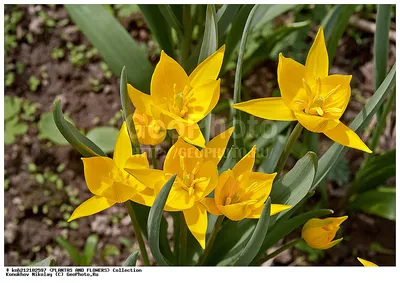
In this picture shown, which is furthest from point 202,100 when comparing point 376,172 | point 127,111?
point 376,172

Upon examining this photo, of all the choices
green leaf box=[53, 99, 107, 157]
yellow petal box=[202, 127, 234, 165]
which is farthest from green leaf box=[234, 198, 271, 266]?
green leaf box=[53, 99, 107, 157]

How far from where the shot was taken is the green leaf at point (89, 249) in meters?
1.63

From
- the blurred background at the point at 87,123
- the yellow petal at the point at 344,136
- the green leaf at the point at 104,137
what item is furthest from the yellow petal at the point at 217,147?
the green leaf at the point at 104,137

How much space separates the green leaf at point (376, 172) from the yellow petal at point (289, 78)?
572 mm

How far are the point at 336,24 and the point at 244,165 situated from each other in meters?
0.69

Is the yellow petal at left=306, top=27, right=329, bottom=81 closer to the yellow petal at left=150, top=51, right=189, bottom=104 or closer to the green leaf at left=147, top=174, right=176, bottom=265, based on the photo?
the yellow petal at left=150, top=51, right=189, bottom=104

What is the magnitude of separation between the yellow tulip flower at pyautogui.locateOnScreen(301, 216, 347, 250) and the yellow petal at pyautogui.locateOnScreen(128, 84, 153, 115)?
1.43ft

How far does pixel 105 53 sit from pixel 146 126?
53 centimetres

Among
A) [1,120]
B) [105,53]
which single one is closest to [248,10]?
[105,53]

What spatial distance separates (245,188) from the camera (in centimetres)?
110

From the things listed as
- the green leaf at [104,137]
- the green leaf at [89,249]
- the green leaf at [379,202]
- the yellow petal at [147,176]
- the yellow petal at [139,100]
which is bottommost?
the green leaf at [89,249]

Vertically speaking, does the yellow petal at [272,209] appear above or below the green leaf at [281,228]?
above

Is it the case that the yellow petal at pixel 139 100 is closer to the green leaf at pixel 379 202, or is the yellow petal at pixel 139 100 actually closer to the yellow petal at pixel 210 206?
the yellow petal at pixel 210 206

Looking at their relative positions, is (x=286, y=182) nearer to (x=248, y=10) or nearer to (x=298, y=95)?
(x=298, y=95)
